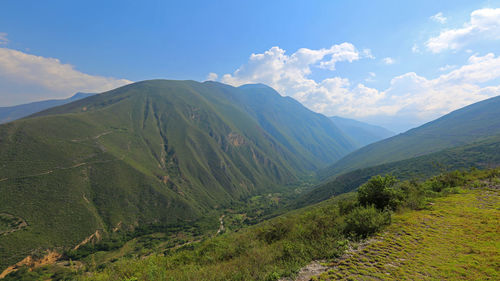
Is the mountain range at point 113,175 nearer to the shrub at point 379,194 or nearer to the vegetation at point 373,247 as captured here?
the vegetation at point 373,247

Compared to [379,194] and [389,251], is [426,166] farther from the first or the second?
[389,251]

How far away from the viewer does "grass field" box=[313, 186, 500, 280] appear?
24.9 feet

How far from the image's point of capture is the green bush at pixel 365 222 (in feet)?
36.7

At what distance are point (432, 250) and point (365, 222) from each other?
3089 millimetres

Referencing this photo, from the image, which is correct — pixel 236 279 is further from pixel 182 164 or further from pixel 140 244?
pixel 182 164

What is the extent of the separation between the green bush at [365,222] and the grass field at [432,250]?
48 cm

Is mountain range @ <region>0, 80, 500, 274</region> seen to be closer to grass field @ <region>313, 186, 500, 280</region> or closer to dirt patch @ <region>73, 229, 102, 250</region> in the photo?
dirt patch @ <region>73, 229, 102, 250</region>

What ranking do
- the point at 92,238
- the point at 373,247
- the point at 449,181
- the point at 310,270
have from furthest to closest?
the point at 92,238 → the point at 449,181 → the point at 373,247 → the point at 310,270

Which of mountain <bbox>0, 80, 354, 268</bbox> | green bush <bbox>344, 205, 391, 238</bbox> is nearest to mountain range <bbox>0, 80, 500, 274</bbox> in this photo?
mountain <bbox>0, 80, 354, 268</bbox>

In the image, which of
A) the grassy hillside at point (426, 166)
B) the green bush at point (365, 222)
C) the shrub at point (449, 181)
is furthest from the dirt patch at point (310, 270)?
the grassy hillside at point (426, 166)

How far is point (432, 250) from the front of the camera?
9.35m

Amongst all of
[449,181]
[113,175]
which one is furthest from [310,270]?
[113,175]

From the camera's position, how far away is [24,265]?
58094mm

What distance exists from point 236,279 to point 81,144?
142087 mm
